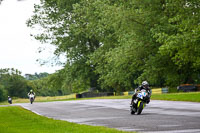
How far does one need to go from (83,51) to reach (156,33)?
22629 mm

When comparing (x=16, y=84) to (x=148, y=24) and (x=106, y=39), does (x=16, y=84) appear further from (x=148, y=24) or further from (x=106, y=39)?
(x=148, y=24)

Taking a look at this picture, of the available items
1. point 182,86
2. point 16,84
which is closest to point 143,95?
point 182,86

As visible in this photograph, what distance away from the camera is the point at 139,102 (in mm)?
20219

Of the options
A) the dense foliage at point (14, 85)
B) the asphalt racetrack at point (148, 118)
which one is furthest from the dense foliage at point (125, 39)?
the dense foliage at point (14, 85)

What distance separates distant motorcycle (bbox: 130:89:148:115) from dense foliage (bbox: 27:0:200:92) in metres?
20.0

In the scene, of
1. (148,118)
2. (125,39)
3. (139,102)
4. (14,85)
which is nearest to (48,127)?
(148,118)

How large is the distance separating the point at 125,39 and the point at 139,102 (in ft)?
102

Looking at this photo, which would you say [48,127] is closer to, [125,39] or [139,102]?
[139,102]

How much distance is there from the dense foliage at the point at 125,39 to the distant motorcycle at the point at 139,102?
65.6ft

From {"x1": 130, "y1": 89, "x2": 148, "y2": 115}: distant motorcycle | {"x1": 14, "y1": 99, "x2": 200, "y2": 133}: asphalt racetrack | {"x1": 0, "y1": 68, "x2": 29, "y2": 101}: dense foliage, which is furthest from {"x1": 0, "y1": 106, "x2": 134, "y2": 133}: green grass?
{"x1": 0, "y1": 68, "x2": 29, "y2": 101}: dense foliage

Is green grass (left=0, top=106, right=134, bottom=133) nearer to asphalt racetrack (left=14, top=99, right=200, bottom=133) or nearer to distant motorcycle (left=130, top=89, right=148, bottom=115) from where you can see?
asphalt racetrack (left=14, top=99, right=200, bottom=133)

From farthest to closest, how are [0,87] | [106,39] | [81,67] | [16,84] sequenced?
[16,84] → [0,87] → [81,67] → [106,39]

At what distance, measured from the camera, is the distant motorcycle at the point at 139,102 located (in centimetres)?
1995

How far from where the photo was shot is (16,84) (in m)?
160
